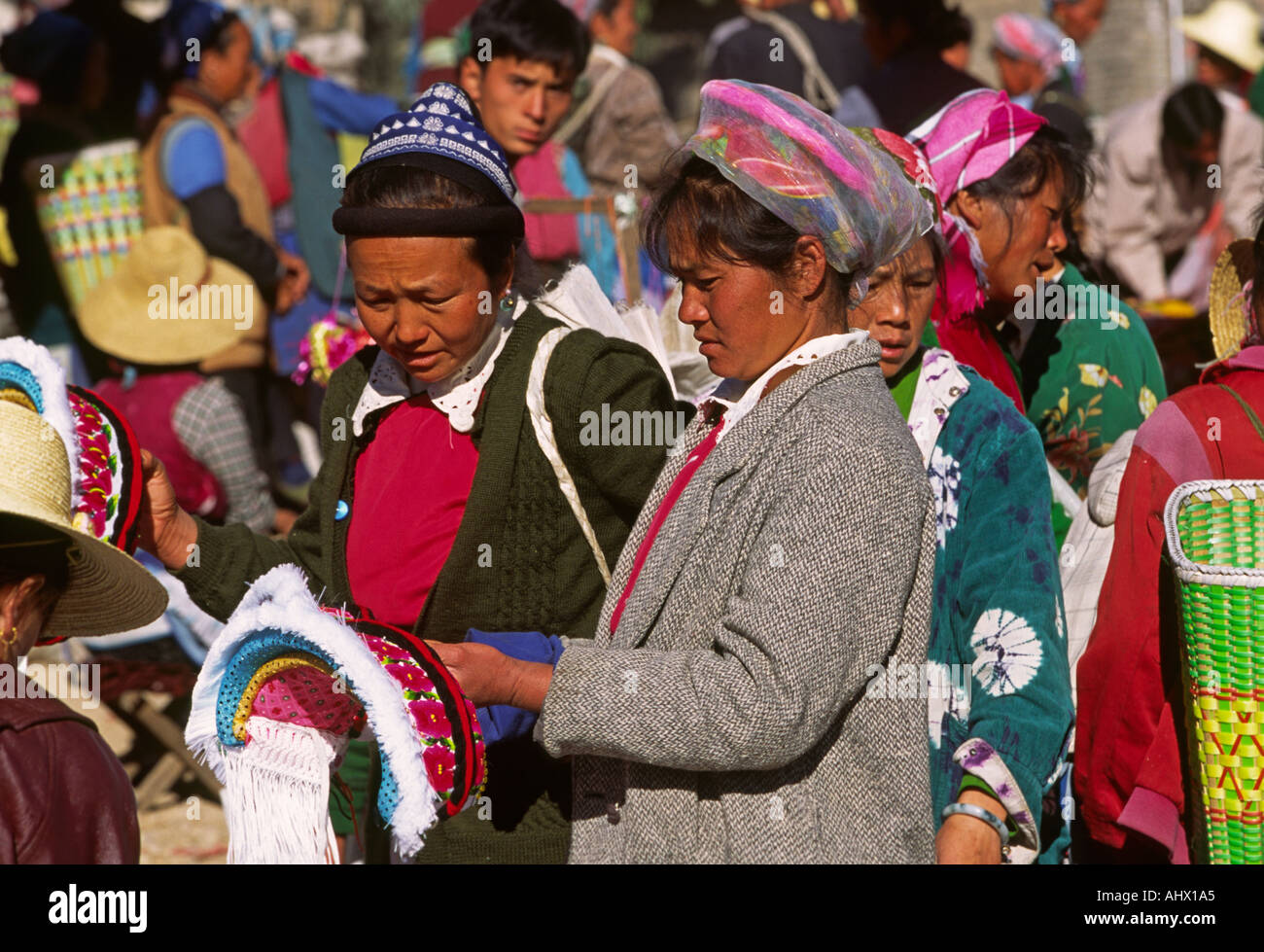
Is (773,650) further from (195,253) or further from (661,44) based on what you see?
(661,44)

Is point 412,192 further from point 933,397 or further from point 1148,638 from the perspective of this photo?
point 1148,638

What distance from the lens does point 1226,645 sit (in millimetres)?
2521


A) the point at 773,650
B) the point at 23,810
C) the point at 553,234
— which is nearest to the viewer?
the point at 773,650

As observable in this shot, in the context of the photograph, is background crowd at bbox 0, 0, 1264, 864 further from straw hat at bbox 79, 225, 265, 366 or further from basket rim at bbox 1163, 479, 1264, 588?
straw hat at bbox 79, 225, 265, 366

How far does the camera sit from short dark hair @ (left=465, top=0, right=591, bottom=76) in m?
5.39

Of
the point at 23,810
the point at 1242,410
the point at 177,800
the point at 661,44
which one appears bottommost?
the point at 177,800

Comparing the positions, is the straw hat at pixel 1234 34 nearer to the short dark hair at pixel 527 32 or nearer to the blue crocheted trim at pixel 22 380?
the short dark hair at pixel 527 32

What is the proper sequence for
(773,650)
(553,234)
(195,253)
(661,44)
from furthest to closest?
(661,44) → (195,253) → (553,234) → (773,650)

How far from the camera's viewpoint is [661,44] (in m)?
12.8

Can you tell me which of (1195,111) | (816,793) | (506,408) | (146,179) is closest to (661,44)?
(1195,111)

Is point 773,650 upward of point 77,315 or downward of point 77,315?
downward

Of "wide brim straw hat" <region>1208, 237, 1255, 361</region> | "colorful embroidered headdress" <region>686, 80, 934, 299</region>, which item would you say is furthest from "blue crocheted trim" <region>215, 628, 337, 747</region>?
"wide brim straw hat" <region>1208, 237, 1255, 361</region>

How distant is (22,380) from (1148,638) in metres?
2.23

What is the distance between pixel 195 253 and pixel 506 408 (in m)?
4.02
